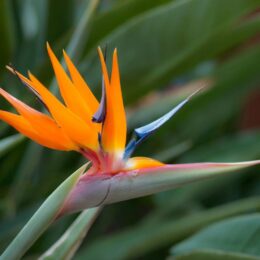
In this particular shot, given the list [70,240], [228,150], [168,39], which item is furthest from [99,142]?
[228,150]

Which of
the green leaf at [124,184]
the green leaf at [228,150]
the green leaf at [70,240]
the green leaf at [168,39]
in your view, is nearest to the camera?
the green leaf at [124,184]

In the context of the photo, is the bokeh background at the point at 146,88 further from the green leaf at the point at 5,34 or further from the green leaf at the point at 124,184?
the green leaf at the point at 124,184

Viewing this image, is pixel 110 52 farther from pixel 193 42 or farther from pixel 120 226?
pixel 120 226

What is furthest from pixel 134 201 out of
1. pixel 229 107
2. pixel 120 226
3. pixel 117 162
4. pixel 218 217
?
pixel 117 162

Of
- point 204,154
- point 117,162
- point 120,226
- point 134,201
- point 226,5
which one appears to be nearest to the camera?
point 117,162

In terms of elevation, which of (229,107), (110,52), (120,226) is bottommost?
(120,226)

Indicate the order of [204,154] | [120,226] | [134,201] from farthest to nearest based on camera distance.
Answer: [120,226]
[134,201]
[204,154]

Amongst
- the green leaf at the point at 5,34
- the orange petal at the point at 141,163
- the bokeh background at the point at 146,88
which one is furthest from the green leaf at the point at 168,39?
the orange petal at the point at 141,163

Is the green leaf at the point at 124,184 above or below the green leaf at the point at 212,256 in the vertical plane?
above
